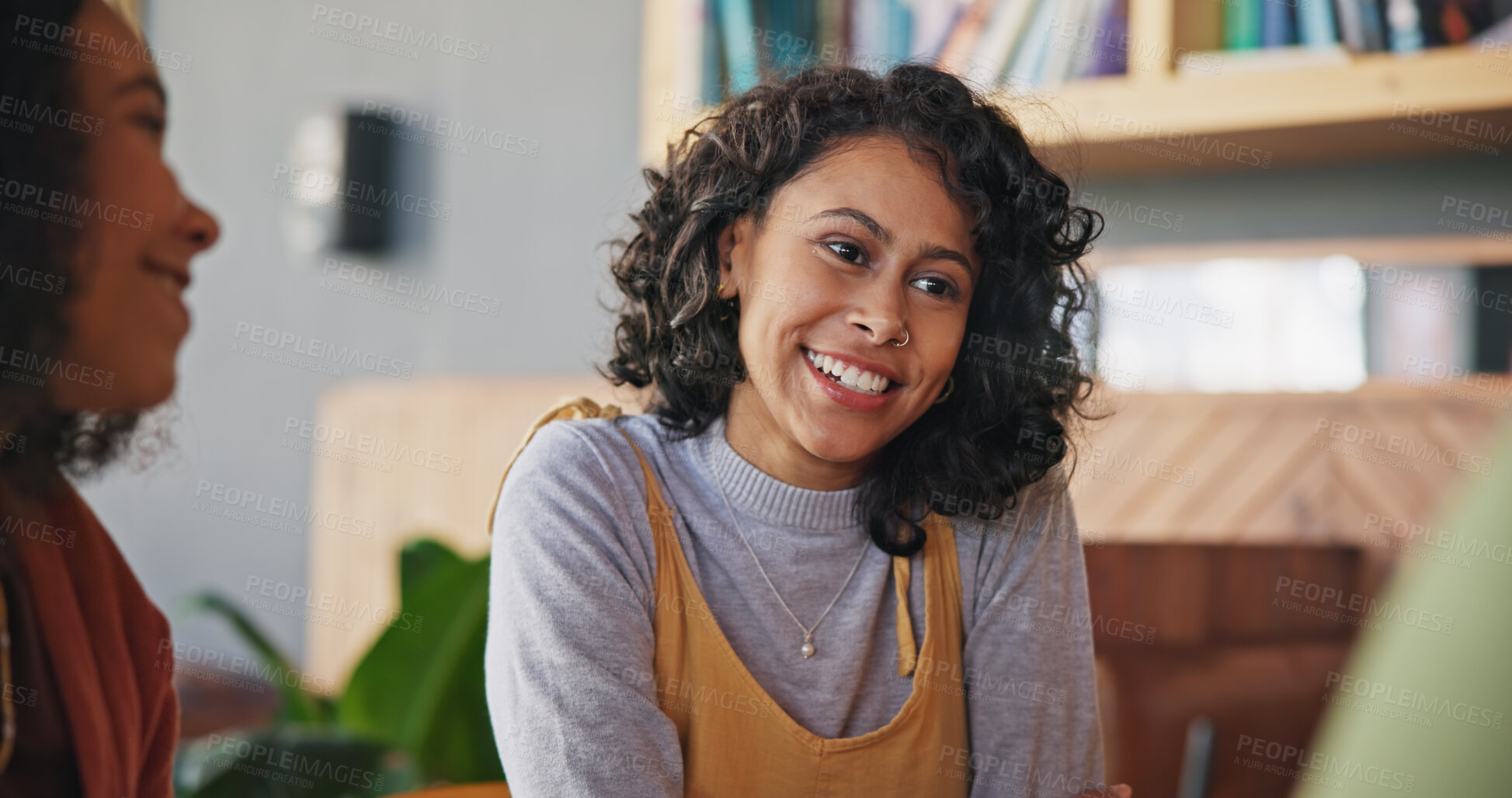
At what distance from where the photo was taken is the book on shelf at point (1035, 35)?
188cm

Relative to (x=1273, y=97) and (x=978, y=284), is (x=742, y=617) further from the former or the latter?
(x=1273, y=97)

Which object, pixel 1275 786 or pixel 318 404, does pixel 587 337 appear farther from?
pixel 1275 786

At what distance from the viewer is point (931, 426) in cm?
129

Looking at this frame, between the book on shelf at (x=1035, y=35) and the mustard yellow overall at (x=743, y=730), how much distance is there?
2.70 ft

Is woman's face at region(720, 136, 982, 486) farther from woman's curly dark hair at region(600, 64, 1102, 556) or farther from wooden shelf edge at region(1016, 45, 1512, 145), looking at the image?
wooden shelf edge at region(1016, 45, 1512, 145)

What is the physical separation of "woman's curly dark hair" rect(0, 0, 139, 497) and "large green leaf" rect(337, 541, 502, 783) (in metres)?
1.33

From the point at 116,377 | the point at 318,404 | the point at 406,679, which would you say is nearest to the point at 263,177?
the point at 318,404

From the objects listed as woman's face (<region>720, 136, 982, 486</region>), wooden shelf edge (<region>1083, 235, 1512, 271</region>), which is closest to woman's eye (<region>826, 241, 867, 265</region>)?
woman's face (<region>720, 136, 982, 486</region>)

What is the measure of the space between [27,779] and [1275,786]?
1.65 m

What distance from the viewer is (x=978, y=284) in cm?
124

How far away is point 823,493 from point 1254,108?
3.82 feet

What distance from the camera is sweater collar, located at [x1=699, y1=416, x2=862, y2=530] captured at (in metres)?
1.22

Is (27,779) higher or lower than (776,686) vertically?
higher

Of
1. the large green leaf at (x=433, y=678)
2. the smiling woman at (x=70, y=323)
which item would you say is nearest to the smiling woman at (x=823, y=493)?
the smiling woman at (x=70, y=323)
